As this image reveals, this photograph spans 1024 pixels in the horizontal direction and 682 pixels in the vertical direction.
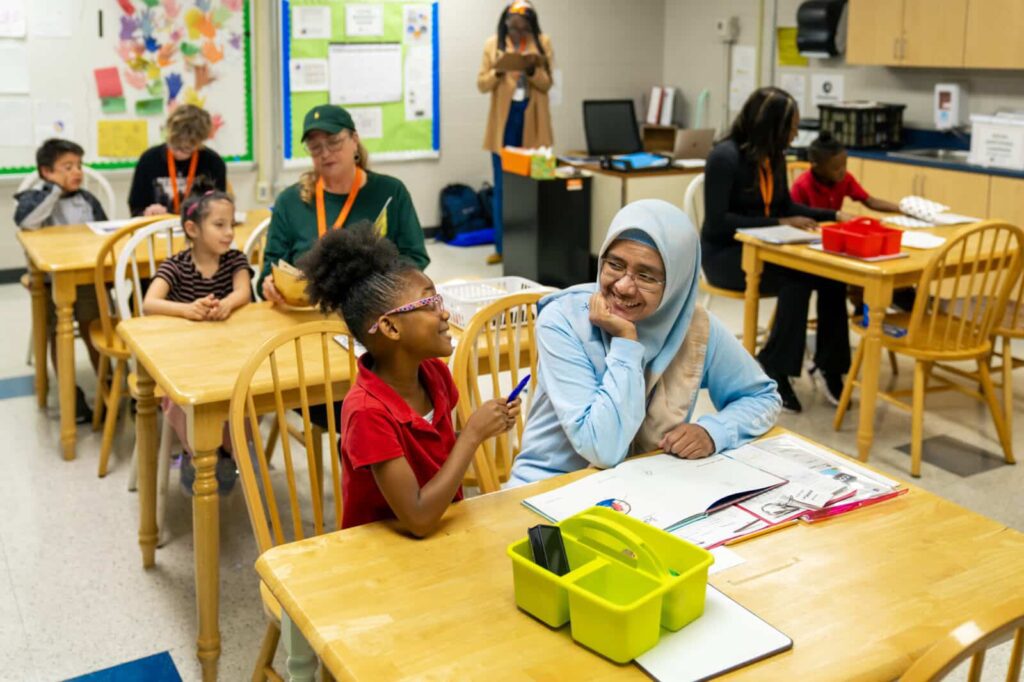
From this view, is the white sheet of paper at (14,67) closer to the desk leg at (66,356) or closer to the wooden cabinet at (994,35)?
the desk leg at (66,356)

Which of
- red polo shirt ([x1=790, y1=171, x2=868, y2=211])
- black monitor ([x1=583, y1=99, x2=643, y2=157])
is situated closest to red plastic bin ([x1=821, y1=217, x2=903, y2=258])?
red polo shirt ([x1=790, y1=171, x2=868, y2=211])

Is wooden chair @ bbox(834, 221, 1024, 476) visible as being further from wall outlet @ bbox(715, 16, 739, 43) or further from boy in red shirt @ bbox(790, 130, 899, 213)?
wall outlet @ bbox(715, 16, 739, 43)

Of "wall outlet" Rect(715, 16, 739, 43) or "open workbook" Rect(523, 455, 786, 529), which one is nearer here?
"open workbook" Rect(523, 455, 786, 529)

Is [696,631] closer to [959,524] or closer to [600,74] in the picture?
[959,524]

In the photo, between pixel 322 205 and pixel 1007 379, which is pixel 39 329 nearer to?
pixel 322 205

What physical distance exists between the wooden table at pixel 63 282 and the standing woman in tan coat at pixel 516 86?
9.37 ft

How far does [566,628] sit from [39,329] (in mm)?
3340

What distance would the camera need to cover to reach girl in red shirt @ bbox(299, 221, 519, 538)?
1608 millimetres

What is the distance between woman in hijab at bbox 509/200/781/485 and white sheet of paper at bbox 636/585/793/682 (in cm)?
56

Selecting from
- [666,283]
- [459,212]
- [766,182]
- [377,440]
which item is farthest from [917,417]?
[459,212]

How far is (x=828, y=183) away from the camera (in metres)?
4.67

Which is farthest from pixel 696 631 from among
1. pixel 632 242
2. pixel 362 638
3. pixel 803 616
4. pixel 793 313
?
pixel 793 313

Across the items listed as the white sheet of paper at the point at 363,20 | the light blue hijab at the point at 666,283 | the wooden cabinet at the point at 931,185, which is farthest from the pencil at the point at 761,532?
the white sheet of paper at the point at 363,20

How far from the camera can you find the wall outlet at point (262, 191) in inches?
272
